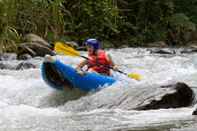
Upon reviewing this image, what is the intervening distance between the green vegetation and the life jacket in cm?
440

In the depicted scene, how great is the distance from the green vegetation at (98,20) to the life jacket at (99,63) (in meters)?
4.40

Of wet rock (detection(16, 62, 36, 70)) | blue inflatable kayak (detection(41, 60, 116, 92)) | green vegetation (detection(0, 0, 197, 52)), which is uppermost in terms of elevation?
blue inflatable kayak (detection(41, 60, 116, 92))

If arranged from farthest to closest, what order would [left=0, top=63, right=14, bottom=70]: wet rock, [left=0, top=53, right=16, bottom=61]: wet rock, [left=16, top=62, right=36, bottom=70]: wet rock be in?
1. [left=0, top=53, right=16, bottom=61]: wet rock
2. [left=0, top=63, right=14, bottom=70]: wet rock
3. [left=16, top=62, right=36, bottom=70]: wet rock

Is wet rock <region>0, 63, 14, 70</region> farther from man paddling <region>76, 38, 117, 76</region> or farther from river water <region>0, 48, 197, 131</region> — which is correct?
man paddling <region>76, 38, 117, 76</region>

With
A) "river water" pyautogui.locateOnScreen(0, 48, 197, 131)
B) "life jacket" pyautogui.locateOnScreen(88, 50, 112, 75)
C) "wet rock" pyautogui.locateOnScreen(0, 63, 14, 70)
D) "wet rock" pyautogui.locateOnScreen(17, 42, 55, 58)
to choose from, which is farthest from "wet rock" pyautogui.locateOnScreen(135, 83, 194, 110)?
"wet rock" pyautogui.locateOnScreen(17, 42, 55, 58)

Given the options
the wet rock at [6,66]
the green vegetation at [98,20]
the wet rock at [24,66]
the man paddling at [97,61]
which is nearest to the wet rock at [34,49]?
the green vegetation at [98,20]

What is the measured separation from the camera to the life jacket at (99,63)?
8180 mm

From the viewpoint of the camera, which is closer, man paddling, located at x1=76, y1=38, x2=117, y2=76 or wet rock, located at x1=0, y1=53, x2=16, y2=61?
man paddling, located at x1=76, y1=38, x2=117, y2=76

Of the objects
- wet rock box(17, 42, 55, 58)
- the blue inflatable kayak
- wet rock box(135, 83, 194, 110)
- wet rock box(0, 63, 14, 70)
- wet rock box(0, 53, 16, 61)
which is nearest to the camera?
wet rock box(135, 83, 194, 110)

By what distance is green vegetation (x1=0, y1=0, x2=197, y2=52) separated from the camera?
1372 centimetres

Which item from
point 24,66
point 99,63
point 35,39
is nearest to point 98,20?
point 35,39

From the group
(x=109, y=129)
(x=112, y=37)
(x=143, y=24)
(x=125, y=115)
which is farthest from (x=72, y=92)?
(x=143, y=24)

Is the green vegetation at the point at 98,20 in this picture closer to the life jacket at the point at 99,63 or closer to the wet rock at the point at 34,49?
the wet rock at the point at 34,49

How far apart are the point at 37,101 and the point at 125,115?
1.93 metres
